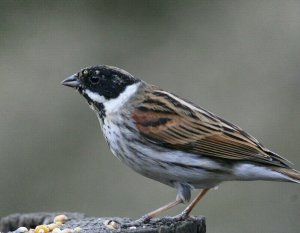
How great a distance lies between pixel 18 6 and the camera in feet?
58.1

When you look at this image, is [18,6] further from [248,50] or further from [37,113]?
[248,50]

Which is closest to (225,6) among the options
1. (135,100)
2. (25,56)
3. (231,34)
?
(231,34)

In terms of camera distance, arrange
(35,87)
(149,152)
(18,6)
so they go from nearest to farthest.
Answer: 1. (149,152)
2. (35,87)
3. (18,6)

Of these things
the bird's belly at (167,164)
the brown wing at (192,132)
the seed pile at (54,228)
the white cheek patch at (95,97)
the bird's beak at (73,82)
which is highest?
the bird's beak at (73,82)

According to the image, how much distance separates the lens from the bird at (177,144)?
1003cm

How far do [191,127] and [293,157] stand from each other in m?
5.28

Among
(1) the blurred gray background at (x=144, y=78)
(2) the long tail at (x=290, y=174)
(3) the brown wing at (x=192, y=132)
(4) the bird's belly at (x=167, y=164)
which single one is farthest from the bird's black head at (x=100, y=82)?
(1) the blurred gray background at (x=144, y=78)

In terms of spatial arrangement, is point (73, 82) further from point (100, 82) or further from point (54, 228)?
point (54, 228)

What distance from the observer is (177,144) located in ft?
33.4

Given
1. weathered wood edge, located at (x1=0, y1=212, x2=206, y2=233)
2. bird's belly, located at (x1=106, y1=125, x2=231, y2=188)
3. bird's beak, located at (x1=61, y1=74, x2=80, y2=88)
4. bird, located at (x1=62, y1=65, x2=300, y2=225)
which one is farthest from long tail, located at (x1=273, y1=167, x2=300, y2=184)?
bird's beak, located at (x1=61, y1=74, x2=80, y2=88)

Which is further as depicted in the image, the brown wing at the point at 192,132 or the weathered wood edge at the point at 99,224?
the brown wing at the point at 192,132

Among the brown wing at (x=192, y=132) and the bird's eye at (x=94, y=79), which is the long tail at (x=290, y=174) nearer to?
the brown wing at (x=192, y=132)

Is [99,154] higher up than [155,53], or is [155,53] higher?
[155,53]

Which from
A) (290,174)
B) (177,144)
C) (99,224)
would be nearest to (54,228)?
(99,224)
